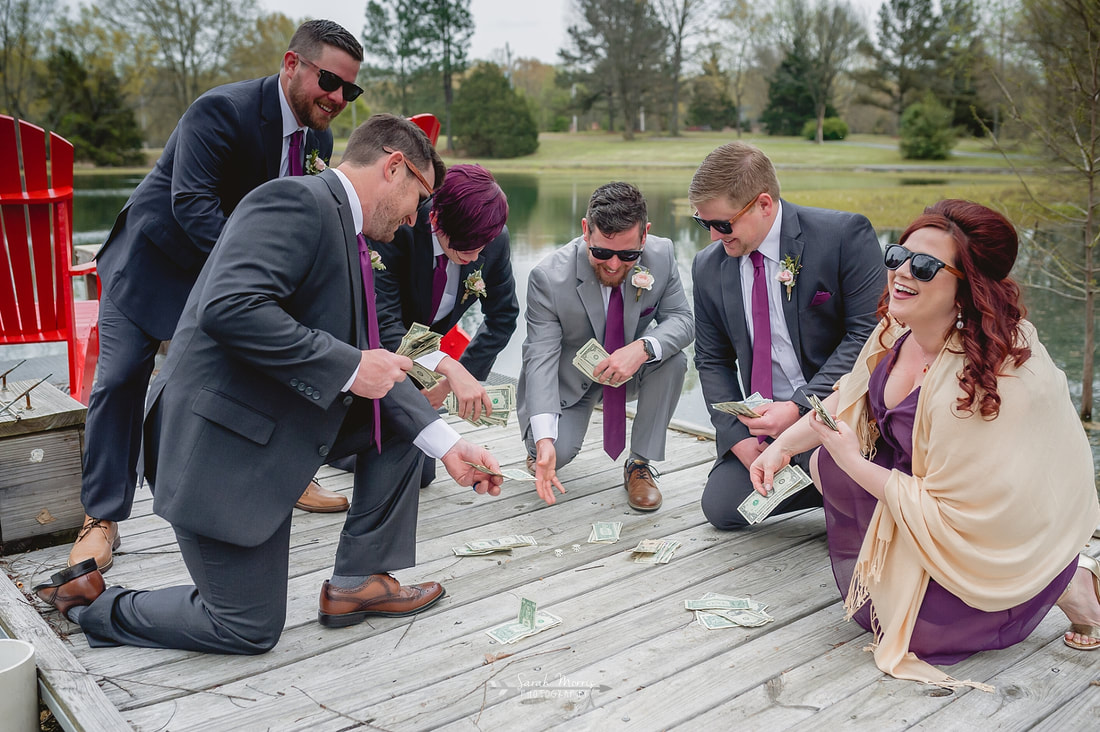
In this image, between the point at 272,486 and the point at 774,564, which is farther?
the point at 774,564

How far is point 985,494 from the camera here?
2328 mm

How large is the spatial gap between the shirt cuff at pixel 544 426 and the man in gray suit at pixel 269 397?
3.15 ft

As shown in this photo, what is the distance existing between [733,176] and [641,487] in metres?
1.31

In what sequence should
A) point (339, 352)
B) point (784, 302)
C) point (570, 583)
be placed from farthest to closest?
point (784, 302), point (570, 583), point (339, 352)

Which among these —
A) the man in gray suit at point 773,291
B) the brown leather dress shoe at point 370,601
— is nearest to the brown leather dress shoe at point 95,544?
the brown leather dress shoe at point 370,601

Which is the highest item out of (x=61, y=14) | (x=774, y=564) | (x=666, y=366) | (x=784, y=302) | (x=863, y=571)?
(x=61, y=14)

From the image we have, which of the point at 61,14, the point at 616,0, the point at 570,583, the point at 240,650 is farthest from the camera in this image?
the point at 616,0

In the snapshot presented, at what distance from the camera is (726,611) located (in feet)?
9.41

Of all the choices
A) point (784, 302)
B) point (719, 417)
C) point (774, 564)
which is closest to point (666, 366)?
point (719, 417)

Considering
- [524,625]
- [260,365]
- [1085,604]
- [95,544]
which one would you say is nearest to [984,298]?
[1085,604]

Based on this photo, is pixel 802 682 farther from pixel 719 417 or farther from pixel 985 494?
pixel 719 417

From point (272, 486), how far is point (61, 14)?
125 ft

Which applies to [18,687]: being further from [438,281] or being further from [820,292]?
[820,292]

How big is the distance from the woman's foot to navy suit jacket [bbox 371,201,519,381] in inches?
89.9
